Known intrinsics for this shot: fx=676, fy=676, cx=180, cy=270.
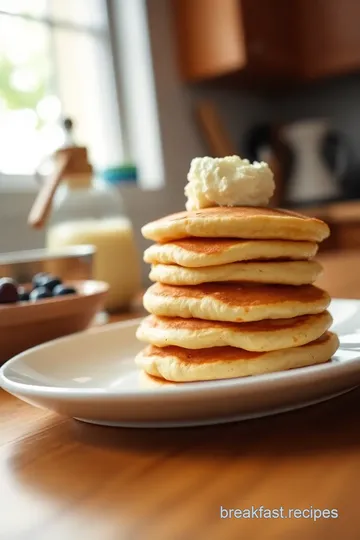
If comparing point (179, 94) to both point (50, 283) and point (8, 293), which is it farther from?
point (8, 293)

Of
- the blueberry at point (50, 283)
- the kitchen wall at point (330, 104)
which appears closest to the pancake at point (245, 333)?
the blueberry at point (50, 283)

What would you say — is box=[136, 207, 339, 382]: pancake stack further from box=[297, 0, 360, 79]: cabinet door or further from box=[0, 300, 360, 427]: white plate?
box=[297, 0, 360, 79]: cabinet door

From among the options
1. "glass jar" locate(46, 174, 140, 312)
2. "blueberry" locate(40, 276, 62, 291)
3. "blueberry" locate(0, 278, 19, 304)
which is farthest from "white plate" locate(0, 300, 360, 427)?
"glass jar" locate(46, 174, 140, 312)

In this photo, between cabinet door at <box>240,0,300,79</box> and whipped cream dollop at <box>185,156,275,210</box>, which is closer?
whipped cream dollop at <box>185,156,275,210</box>

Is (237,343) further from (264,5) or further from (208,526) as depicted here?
(264,5)

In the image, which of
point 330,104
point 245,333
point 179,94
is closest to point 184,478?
point 245,333

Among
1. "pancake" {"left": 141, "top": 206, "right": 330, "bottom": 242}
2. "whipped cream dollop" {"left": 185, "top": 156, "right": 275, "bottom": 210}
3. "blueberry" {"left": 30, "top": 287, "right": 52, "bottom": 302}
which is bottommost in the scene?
"blueberry" {"left": 30, "top": 287, "right": 52, "bottom": 302}

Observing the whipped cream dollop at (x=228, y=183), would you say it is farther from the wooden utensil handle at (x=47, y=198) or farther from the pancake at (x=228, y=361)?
the wooden utensil handle at (x=47, y=198)
